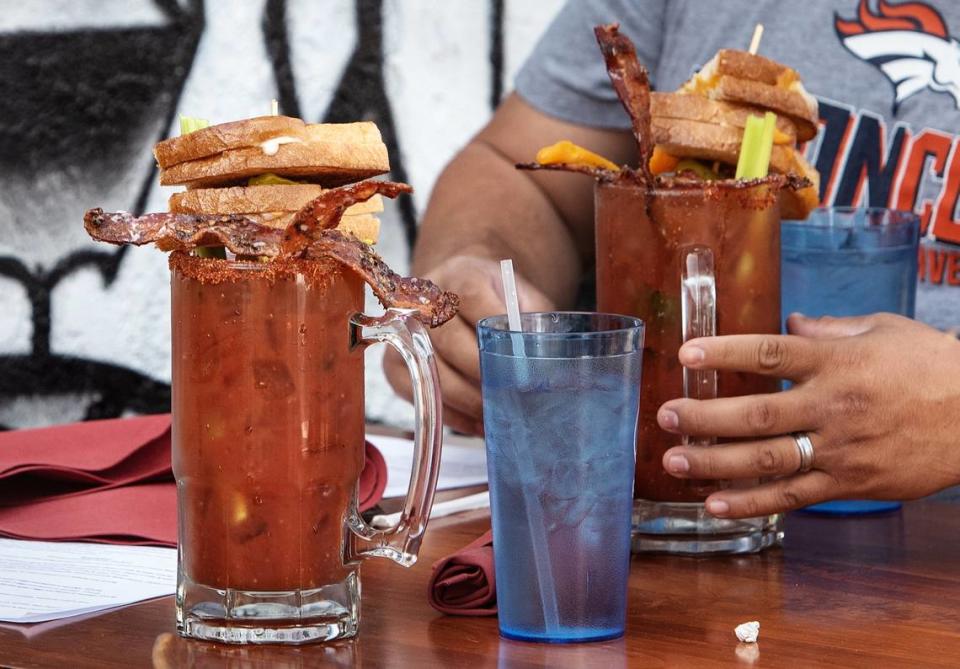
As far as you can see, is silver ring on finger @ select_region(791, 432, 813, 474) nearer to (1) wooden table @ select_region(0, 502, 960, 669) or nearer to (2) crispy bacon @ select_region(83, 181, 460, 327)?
(1) wooden table @ select_region(0, 502, 960, 669)

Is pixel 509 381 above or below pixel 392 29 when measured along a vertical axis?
below

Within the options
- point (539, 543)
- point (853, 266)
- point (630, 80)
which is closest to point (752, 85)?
point (630, 80)

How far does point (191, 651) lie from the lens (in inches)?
37.3

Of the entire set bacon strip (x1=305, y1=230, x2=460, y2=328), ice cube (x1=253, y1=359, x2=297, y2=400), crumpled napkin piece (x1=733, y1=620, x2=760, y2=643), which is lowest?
crumpled napkin piece (x1=733, y1=620, x2=760, y2=643)

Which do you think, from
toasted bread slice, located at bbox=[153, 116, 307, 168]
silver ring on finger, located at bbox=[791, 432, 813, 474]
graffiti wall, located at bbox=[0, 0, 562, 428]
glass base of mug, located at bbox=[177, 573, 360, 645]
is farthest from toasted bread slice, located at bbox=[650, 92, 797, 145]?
graffiti wall, located at bbox=[0, 0, 562, 428]

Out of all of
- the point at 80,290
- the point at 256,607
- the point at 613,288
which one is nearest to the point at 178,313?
the point at 256,607

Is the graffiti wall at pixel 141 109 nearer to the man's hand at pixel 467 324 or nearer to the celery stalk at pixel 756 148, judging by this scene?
the man's hand at pixel 467 324

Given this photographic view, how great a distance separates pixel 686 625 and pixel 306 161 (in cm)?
47

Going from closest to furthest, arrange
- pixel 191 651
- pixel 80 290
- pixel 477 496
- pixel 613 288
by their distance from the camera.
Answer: pixel 191 651
pixel 613 288
pixel 477 496
pixel 80 290

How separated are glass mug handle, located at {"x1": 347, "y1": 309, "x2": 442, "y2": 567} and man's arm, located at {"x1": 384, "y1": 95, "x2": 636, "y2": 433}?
0.90 m

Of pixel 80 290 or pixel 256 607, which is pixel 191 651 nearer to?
pixel 256 607

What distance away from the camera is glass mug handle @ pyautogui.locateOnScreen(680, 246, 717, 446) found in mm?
1168

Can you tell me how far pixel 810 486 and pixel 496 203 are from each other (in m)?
1.04

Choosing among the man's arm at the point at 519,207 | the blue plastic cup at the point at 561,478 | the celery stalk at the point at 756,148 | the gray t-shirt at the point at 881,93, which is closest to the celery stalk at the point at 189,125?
the blue plastic cup at the point at 561,478
